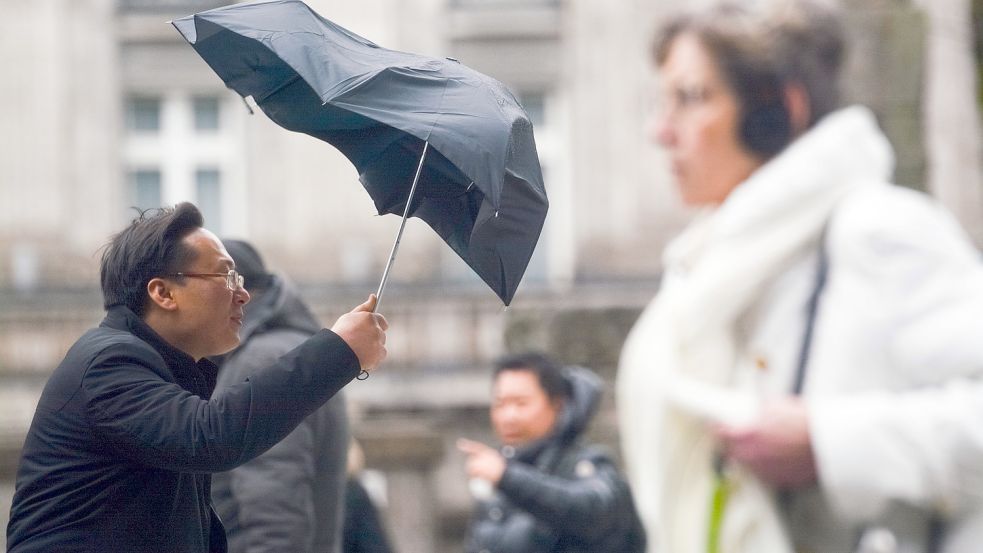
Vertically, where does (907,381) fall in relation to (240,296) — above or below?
above

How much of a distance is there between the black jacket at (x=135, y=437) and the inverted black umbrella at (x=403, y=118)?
0.35 meters

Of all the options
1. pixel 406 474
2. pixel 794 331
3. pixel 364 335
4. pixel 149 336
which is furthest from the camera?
pixel 406 474

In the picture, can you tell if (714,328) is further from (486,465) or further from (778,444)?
(486,465)

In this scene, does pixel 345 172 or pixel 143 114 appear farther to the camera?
pixel 143 114

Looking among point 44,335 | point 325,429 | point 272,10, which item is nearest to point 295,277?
point 44,335

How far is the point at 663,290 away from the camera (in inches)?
128

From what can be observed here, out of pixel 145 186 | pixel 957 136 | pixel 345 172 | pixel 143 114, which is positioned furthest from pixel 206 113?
pixel 957 136

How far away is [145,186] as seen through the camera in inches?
883

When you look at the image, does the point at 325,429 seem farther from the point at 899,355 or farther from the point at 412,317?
the point at 412,317

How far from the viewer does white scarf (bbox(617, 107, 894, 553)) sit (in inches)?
118

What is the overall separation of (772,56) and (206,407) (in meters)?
1.16

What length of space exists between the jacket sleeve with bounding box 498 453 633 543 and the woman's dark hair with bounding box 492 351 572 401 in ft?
1.40

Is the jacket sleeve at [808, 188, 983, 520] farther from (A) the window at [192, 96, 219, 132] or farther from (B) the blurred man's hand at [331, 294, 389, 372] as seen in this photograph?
(A) the window at [192, 96, 219, 132]

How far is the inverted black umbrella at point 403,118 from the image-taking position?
3.28 metres
